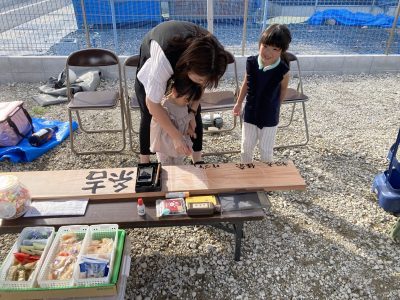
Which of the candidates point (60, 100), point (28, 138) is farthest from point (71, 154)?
point (60, 100)

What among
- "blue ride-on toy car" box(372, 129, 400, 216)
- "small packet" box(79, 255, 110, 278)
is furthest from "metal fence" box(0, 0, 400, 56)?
"small packet" box(79, 255, 110, 278)

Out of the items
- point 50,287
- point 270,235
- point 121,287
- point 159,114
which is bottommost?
point 270,235

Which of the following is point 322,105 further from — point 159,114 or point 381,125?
point 159,114

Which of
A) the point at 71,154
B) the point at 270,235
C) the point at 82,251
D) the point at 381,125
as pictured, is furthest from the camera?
the point at 381,125

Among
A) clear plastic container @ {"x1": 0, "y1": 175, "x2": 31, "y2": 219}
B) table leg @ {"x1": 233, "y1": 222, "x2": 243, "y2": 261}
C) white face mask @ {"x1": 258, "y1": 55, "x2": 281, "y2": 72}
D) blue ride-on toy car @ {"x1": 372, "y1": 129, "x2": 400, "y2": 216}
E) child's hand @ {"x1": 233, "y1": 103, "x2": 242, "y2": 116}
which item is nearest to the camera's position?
clear plastic container @ {"x1": 0, "y1": 175, "x2": 31, "y2": 219}

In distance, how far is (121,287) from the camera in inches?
68.9

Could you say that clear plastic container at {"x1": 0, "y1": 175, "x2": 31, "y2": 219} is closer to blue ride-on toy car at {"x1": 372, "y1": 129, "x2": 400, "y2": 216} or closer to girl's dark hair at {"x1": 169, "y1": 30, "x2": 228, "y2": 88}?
girl's dark hair at {"x1": 169, "y1": 30, "x2": 228, "y2": 88}

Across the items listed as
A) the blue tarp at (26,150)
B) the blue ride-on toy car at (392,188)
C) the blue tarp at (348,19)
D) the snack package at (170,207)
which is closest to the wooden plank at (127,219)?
the snack package at (170,207)

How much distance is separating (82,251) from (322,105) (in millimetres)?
4221

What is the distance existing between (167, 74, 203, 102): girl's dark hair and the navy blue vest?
721 mm

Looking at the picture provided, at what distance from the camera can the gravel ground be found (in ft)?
6.94

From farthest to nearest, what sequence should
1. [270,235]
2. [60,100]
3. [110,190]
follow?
1. [60,100]
2. [270,235]
3. [110,190]

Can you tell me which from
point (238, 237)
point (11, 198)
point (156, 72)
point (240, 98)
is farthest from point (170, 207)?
point (240, 98)

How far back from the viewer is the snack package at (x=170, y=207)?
192 cm
